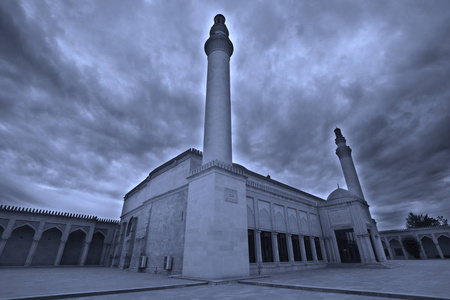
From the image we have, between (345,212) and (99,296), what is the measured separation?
2293 cm

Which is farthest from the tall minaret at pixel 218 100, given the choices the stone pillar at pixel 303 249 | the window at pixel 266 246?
the stone pillar at pixel 303 249

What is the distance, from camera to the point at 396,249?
1623 inches

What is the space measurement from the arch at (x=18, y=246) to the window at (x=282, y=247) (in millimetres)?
28820

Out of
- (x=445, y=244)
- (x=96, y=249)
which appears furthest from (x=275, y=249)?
(x=445, y=244)

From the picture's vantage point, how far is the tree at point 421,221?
176ft

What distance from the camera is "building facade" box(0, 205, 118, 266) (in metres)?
24.5

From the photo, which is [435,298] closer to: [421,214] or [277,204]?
[277,204]

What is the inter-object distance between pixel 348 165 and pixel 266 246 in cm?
2068

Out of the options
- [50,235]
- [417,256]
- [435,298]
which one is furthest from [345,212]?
[50,235]

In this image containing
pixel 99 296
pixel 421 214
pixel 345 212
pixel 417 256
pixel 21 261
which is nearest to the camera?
pixel 99 296

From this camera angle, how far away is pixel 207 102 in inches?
671

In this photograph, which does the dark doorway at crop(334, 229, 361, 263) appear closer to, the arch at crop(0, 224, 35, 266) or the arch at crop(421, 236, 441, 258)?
the arch at crop(421, 236, 441, 258)

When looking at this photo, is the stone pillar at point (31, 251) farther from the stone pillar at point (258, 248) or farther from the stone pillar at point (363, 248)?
the stone pillar at point (363, 248)

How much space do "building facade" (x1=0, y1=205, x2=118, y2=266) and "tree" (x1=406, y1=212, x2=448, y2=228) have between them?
69.3 meters
